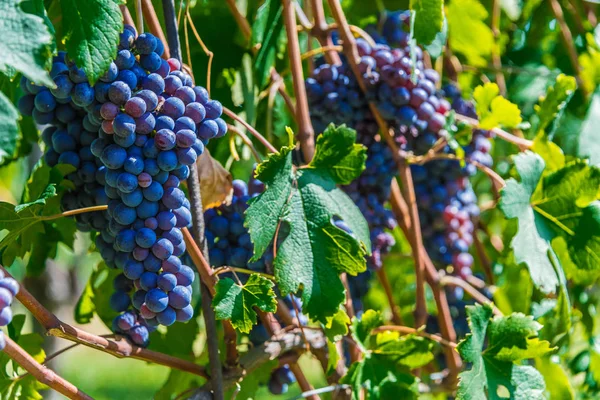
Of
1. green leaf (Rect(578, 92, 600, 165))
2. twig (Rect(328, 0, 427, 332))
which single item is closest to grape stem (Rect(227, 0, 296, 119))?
twig (Rect(328, 0, 427, 332))

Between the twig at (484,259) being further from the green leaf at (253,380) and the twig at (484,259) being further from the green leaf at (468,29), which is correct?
the green leaf at (253,380)

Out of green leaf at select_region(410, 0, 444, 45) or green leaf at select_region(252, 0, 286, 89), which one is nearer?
green leaf at select_region(410, 0, 444, 45)

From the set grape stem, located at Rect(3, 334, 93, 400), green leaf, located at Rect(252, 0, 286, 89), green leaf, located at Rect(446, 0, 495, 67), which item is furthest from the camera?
green leaf, located at Rect(446, 0, 495, 67)

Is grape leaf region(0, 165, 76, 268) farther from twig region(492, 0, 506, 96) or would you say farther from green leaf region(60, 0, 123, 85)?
twig region(492, 0, 506, 96)

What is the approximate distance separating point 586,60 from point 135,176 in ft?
A: 3.45

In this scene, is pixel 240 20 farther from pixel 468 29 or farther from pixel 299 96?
pixel 468 29

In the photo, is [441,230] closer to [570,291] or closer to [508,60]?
[570,291]

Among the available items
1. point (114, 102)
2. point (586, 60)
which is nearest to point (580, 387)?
point (586, 60)

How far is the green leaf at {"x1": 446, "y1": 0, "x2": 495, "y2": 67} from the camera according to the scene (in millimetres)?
1470

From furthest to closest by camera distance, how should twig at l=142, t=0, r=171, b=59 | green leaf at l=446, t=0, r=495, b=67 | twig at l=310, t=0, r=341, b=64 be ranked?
green leaf at l=446, t=0, r=495, b=67 < twig at l=310, t=0, r=341, b=64 < twig at l=142, t=0, r=171, b=59

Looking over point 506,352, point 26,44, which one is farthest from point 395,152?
point 26,44

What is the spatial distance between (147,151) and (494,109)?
64cm

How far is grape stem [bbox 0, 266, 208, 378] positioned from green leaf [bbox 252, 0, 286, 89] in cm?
47

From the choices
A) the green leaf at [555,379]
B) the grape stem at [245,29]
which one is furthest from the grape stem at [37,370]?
the green leaf at [555,379]
